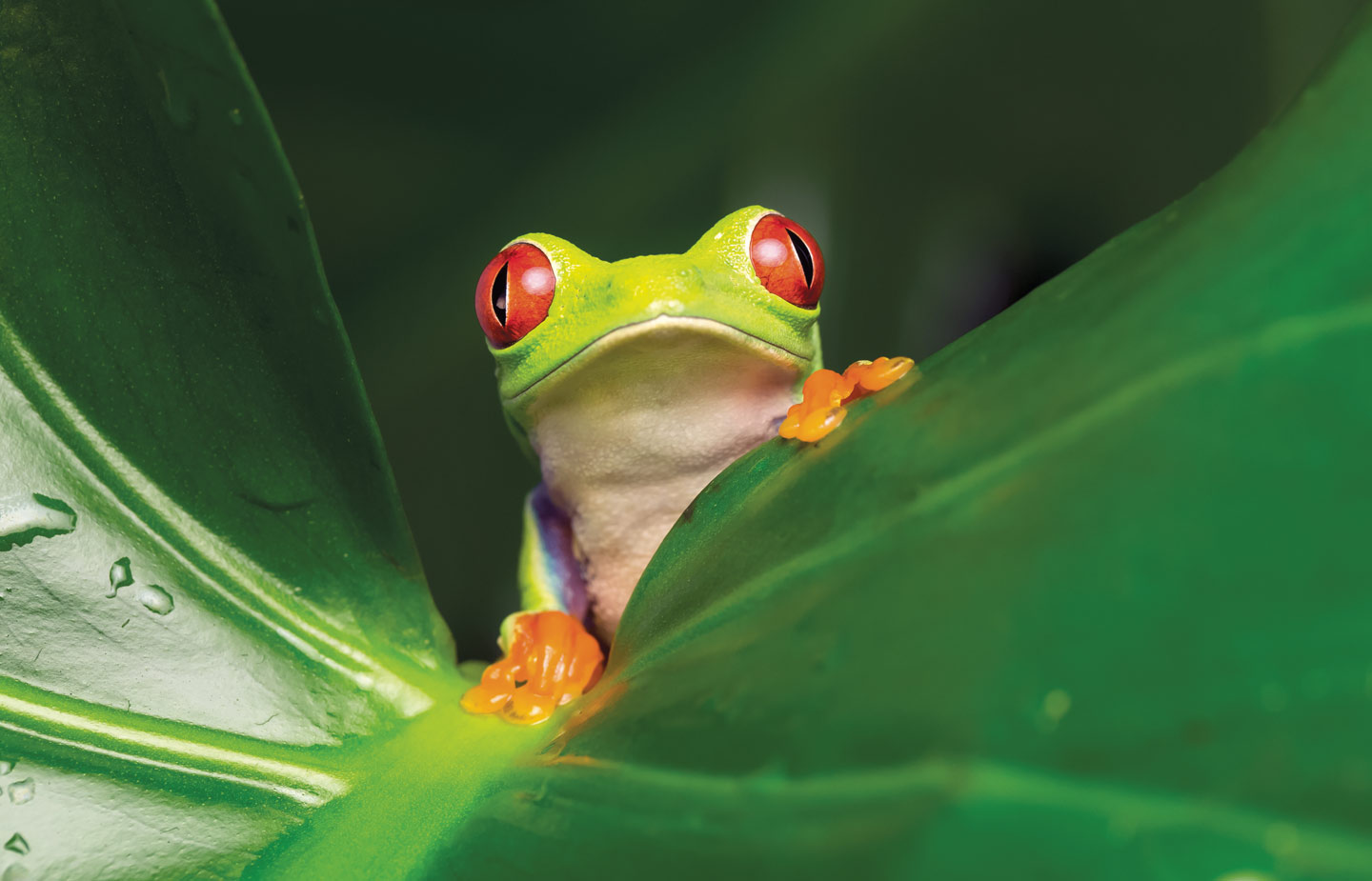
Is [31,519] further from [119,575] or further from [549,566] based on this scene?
[549,566]

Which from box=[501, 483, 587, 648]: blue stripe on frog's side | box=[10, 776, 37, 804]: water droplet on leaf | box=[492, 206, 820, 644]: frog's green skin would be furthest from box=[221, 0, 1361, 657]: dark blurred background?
box=[10, 776, 37, 804]: water droplet on leaf

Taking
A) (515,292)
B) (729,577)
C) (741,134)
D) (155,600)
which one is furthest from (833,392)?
(741,134)

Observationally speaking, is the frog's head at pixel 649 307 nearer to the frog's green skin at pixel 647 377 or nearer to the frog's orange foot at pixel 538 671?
the frog's green skin at pixel 647 377

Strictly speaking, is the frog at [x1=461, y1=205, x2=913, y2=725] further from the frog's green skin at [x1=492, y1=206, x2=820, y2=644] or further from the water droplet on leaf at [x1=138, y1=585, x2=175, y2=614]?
the water droplet on leaf at [x1=138, y1=585, x2=175, y2=614]

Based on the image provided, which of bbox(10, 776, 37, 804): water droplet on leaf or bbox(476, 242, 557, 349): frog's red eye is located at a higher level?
bbox(476, 242, 557, 349): frog's red eye

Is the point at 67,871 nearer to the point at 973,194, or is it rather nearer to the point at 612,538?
the point at 612,538

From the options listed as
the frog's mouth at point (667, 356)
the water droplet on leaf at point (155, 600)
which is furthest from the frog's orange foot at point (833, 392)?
the water droplet on leaf at point (155, 600)

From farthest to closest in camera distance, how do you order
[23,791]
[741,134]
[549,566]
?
[741,134], [549,566], [23,791]
